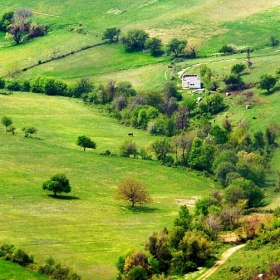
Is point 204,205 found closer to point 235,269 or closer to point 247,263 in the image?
point 247,263

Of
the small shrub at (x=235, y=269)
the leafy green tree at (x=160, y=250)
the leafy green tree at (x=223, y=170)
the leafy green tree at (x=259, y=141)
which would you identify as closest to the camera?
the small shrub at (x=235, y=269)

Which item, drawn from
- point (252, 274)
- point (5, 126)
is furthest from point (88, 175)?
point (252, 274)

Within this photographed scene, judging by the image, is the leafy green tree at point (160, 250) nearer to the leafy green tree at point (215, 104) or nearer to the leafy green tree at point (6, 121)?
the leafy green tree at point (6, 121)

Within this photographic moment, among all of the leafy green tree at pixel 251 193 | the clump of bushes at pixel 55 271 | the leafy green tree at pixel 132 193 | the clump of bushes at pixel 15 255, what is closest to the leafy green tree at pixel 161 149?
the leafy green tree at pixel 132 193

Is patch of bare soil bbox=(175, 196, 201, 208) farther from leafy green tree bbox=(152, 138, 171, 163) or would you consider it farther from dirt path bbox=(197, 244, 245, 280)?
dirt path bbox=(197, 244, 245, 280)

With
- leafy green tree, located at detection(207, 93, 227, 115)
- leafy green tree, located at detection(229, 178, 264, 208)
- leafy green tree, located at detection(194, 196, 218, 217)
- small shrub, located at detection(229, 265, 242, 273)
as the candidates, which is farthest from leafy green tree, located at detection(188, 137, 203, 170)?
small shrub, located at detection(229, 265, 242, 273)

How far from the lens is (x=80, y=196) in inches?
5694

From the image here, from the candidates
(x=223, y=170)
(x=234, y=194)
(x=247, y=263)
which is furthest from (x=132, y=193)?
(x=247, y=263)

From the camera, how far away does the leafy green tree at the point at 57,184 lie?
142125 millimetres

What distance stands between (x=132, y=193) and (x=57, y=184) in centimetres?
1168

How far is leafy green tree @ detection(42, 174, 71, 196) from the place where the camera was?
466ft

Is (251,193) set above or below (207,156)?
below

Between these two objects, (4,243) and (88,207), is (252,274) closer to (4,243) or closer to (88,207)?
(4,243)

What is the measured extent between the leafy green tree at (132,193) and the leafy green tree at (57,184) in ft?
26.4
